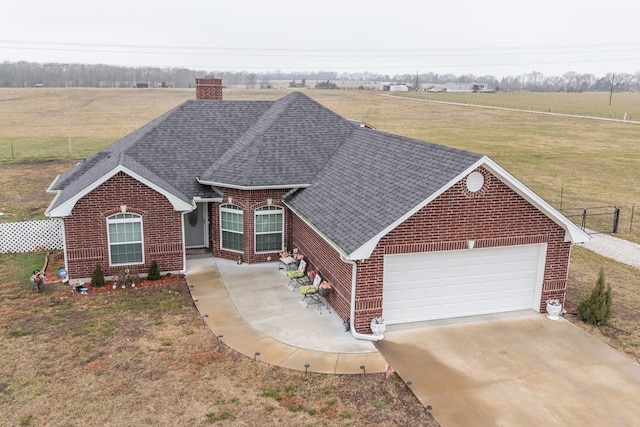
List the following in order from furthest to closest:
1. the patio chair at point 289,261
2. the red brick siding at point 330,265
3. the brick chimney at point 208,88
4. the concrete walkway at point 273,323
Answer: the brick chimney at point 208,88 < the patio chair at point 289,261 < the red brick siding at point 330,265 < the concrete walkway at point 273,323

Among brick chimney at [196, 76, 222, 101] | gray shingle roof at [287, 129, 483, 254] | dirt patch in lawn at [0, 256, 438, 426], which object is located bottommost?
dirt patch in lawn at [0, 256, 438, 426]

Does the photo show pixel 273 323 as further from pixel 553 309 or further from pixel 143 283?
pixel 553 309

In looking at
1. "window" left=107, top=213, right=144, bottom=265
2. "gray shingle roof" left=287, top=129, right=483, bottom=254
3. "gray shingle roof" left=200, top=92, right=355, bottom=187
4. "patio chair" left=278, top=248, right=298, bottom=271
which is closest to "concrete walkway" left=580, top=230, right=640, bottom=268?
"gray shingle roof" left=287, top=129, right=483, bottom=254

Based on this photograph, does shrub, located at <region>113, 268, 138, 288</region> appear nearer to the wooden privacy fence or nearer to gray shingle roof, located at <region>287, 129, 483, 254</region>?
the wooden privacy fence

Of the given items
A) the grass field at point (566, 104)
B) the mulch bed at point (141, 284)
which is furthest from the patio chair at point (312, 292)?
the grass field at point (566, 104)

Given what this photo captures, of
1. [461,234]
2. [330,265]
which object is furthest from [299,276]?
[461,234]

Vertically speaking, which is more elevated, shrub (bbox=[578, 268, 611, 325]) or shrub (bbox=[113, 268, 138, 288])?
shrub (bbox=[578, 268, 611, 325])

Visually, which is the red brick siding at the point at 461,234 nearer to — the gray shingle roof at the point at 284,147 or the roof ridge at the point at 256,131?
the gray shingle roof at the point at 284,147
